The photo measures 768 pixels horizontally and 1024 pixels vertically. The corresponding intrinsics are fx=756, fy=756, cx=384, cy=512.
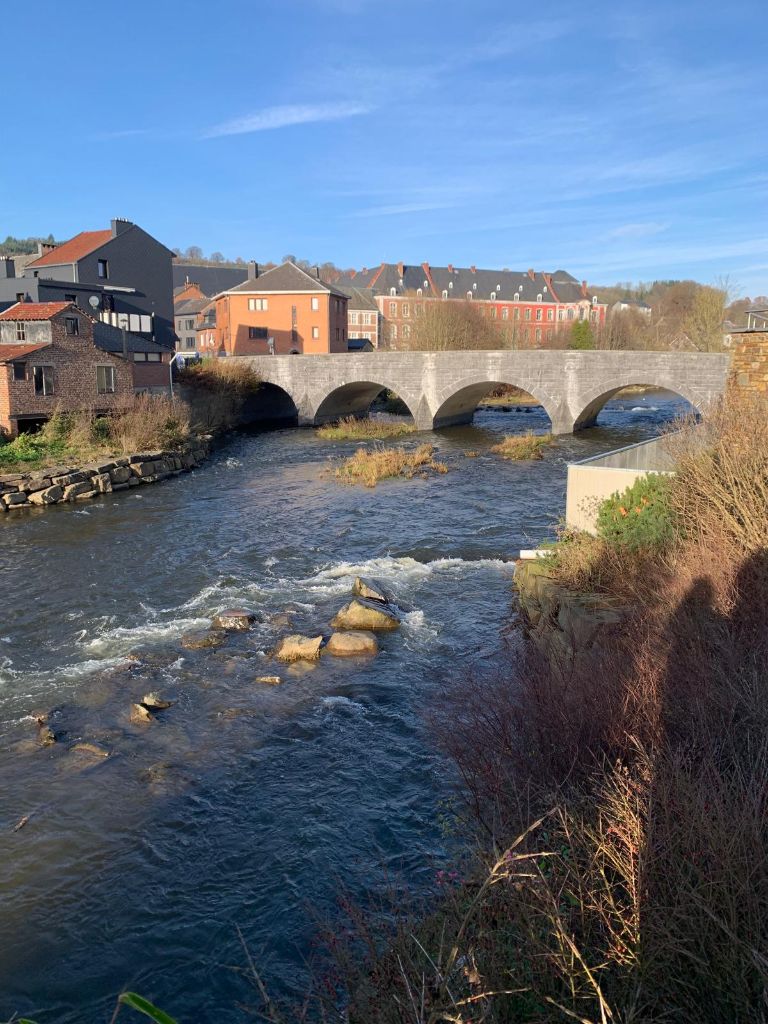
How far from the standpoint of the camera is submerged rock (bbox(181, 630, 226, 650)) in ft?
44.7

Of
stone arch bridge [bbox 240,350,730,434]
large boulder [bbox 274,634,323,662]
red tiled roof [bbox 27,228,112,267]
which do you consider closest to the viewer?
large boulder [bbox 274,634,323,662]

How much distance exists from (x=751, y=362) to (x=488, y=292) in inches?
3636

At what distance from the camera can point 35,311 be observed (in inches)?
1236

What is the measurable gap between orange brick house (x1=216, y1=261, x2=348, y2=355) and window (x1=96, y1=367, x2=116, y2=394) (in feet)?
102

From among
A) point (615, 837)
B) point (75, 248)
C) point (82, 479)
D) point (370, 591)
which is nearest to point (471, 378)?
point (82, 479)

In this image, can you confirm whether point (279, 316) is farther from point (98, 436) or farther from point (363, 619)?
point (363, 619)

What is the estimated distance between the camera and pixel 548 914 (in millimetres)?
4012

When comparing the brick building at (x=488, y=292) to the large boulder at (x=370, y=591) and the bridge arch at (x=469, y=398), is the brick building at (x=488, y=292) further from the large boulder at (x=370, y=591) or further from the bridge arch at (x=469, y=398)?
the large boulder at (x=370, y=591)

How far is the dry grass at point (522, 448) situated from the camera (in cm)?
3403

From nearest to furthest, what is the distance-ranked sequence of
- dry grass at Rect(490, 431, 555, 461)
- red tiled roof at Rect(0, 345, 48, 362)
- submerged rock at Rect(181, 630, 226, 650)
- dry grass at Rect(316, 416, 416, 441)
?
1. submerged rock at Rect(181, 630, 226, 650)
2. red tiled roof at Rect(0, 345, 48, 362)
3. dry grass at Rect(490, 431, 555, 461)
4. dry grass at Rect(316, 416, 416, 441)

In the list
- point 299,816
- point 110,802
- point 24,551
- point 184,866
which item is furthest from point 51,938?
point 24,551

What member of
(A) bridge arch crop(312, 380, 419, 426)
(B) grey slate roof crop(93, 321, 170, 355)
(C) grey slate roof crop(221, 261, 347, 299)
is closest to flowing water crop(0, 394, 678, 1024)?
(B) grey slate roof crop(93, 321, 170, 355)

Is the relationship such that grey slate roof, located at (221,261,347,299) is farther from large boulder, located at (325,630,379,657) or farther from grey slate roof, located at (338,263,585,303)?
large boulder, located at (325,630,379,657)

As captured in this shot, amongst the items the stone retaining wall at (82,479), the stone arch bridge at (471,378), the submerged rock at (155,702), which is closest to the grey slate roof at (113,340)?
the stone retaining wall at (82,479)
